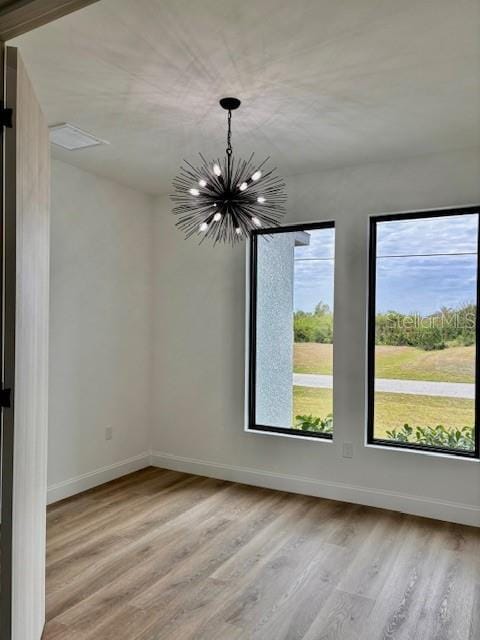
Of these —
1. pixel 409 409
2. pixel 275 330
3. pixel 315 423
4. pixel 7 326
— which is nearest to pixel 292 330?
pixel 275 330

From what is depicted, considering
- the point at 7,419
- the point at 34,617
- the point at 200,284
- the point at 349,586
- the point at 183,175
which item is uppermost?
the point at 183,175

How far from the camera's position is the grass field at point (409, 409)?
368 centimetres

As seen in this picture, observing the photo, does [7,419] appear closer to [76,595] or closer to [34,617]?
[34,617]

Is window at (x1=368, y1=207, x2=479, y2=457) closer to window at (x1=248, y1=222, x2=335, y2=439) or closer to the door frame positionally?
window at (x1=248, y1=222, x2=335, y2=439)

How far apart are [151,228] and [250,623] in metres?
3.63

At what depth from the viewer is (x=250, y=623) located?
2.34 metres

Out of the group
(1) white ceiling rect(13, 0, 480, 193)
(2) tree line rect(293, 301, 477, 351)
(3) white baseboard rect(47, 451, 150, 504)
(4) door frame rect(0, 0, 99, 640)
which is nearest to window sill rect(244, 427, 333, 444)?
(2) tree line rect(293, 301, 477, 351)

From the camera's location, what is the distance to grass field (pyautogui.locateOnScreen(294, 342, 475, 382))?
367cm

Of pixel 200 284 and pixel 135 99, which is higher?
pixel 135 99

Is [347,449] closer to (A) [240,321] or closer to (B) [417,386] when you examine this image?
(B) [417,386]

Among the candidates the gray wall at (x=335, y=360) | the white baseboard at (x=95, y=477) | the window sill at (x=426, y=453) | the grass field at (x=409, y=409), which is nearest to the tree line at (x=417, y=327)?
the gray wall at (x=335, y=360)

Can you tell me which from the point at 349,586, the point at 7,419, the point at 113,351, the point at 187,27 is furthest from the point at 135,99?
the point at 349,586

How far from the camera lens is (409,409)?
3857mm

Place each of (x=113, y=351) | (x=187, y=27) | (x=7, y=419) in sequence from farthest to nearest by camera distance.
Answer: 1. (x=113, y=351)
2. (x=187, y=27)
3. (x=7, y=419)
